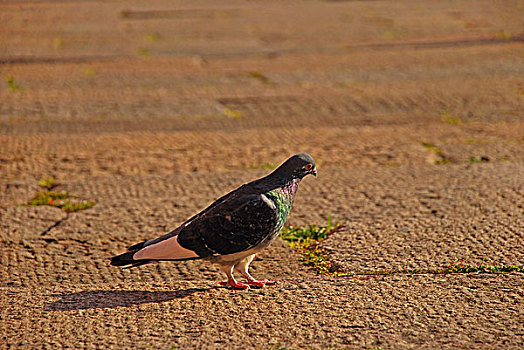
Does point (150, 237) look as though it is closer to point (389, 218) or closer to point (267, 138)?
point (389, 218)

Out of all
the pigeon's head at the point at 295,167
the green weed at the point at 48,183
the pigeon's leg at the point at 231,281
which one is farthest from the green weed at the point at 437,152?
the green weed at the point at 48,183

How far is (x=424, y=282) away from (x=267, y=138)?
3330 millimetres

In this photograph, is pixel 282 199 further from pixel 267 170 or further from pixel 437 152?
pixel 437 152

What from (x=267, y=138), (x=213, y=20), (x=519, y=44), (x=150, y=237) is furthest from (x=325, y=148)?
(x=213, y=20)

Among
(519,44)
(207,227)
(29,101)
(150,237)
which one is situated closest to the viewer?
(207,227)

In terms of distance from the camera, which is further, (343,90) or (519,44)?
(519,44)

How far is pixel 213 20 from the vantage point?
13438mm

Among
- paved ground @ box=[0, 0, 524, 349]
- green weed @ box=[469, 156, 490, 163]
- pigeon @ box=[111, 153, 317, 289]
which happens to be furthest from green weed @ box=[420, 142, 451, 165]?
pigeon @ box=[111, 153, 317, 289]

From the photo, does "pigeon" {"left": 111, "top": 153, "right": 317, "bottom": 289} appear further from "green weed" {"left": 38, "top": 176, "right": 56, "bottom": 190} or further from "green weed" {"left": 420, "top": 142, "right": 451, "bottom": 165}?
"green weed" {"left": 420, "top": 142, "right": 451, "bottom": 165}

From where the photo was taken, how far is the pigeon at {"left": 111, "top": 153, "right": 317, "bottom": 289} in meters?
3.44

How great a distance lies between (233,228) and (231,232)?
2 cm

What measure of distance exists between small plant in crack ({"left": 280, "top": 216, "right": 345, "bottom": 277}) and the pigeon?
1.72 ft

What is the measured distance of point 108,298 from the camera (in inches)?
140

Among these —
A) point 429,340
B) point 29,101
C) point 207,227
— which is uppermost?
point 207,227
